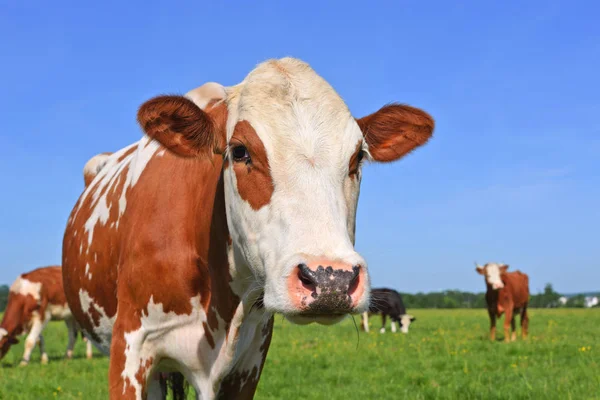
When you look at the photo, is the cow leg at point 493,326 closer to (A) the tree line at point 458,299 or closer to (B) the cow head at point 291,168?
(B) the cow head at point 291,168

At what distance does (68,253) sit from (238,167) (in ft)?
11.3

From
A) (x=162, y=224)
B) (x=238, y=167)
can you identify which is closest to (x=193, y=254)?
(x=162, y=224)

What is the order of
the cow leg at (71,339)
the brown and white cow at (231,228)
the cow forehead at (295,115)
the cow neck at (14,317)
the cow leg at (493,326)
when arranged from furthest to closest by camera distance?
1. the cow leg at (493,326)
2. the cow neck at (14,317)
3. the cow leg at (71,339)
4. the cow forehead at (295,115)
5. the brown and white cow at (231,228)

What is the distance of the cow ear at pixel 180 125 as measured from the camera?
390 centimetres

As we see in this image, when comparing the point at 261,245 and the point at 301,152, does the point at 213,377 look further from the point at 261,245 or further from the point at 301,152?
the point at 301,152

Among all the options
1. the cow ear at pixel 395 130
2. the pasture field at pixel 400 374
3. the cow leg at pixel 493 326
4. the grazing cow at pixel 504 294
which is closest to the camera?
the cow ear at pixel 395 130

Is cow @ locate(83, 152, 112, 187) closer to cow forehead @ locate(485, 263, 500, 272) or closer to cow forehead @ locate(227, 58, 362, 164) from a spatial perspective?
cow forehead @ locate(227, 58, 362, 164)

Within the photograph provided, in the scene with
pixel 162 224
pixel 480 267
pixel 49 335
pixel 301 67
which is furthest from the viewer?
pixel 49 335

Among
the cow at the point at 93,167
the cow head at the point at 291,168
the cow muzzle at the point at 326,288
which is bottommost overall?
the cow muzzle at the point at 326,288

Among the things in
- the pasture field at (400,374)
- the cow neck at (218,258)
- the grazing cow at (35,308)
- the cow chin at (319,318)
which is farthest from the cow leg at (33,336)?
the cow chin at (319,318)

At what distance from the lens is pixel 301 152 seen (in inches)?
134

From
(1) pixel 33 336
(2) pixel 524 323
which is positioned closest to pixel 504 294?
(2) pixel 524 323

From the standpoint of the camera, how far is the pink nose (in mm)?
2926

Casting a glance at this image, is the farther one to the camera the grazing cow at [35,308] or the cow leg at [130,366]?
the grazing cow at [35,308]
